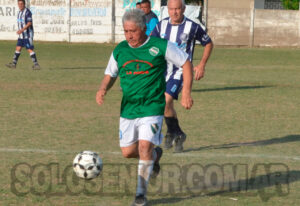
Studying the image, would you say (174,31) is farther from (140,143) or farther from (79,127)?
(140,143)

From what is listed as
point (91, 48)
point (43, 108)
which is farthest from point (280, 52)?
point (43, 108)

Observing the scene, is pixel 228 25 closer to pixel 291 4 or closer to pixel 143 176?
pixel 291 4

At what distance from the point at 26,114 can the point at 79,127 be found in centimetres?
152

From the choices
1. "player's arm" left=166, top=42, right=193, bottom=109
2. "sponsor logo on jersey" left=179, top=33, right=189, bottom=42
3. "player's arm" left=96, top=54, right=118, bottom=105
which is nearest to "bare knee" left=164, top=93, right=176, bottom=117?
"sponsor logo on jersey" left=179, top=33, right=189, bottom=42

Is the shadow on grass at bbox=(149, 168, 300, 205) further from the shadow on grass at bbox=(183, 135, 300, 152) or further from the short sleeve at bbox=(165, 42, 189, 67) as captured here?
the shadow on grass at bbox=(183, 135, 300, 152)

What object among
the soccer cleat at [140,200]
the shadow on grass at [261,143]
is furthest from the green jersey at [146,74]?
the shadow on grass at [261,143]

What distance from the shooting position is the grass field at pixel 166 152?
6.25m

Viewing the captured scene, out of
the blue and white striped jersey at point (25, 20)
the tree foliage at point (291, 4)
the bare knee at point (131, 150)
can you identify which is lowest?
the bare knee at point (131, 150)

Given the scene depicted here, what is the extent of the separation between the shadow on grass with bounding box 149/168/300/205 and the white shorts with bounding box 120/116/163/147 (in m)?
0.59

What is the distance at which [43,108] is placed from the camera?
38.7 ft

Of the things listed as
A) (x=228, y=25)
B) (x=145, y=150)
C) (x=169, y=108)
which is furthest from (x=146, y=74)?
(x=228, y=25)

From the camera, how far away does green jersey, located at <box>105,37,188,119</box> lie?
19.7 feet

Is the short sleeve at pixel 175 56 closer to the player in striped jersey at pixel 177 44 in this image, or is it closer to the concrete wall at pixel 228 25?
the player in striped jersey at pixel 177 44

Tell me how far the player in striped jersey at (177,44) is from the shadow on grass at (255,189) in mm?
1573
